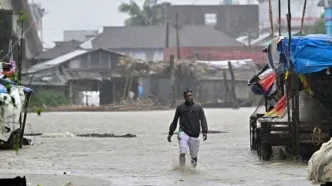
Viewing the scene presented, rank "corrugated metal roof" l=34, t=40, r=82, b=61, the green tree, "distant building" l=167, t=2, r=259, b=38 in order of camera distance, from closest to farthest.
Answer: "corrugated metal roof" l=34, t=40, r=82, b=61 → the green tree → "distant building" l=167, t=2, r=259, b=38

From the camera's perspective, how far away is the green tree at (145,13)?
9725 cm

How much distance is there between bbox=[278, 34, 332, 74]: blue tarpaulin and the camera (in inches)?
655

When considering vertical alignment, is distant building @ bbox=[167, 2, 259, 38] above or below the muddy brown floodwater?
below

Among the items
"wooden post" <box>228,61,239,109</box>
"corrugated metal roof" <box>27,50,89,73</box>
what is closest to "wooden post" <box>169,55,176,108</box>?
"wooden post" <box>228,61,239,109</box>

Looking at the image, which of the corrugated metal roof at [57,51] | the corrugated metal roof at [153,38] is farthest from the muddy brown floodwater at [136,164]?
the corrugated metal roof at [153,38]

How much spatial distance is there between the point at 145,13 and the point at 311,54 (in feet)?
286

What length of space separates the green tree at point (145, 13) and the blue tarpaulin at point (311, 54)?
78434 millimetres

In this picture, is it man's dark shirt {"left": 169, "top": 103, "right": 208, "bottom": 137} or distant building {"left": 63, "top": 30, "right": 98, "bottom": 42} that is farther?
distant building {"left": 63, "top": 30, "right": 98, "bottom": 42}

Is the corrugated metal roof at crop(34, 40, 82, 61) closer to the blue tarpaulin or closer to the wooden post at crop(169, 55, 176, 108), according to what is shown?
the wooden post at crop(169, 55, 176, 108)

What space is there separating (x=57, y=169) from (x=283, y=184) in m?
5.19

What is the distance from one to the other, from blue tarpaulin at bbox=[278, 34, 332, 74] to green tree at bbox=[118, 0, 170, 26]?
78.4 metres

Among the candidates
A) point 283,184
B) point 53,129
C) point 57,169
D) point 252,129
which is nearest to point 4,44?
point 53,129

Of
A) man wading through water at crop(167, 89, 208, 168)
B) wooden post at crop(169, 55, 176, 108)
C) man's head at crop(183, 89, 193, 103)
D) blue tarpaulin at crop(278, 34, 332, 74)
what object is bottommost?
wooden post at crop(169, 55, 176, 108)

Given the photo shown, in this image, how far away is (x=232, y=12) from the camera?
379 ft
